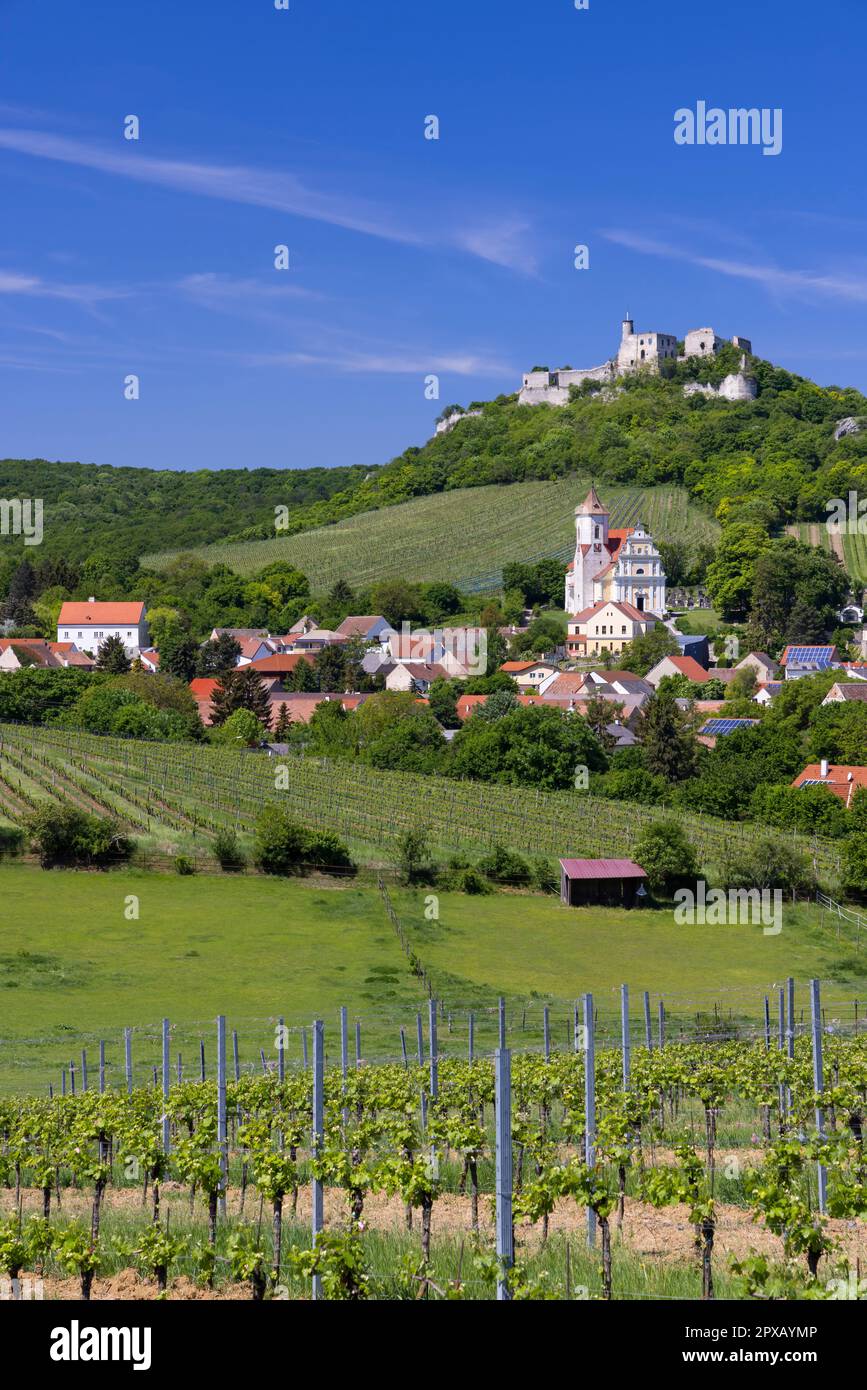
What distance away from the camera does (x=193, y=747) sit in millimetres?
72062

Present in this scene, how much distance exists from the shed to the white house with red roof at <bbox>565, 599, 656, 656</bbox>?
6549cm

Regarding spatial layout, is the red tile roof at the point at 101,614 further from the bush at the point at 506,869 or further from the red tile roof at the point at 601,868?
the red tile roof at the point at 601,868

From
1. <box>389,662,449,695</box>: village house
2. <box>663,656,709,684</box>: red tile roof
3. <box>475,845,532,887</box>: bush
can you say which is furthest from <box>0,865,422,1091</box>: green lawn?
<box>663,656,709,684</box>: red tile roof

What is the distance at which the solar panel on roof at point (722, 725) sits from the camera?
81250mm

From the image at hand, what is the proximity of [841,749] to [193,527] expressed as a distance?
434ft

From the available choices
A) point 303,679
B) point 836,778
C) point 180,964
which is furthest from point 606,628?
point 180,964

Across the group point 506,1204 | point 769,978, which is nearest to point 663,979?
point 769,978

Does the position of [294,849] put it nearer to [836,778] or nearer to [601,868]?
[601,868]

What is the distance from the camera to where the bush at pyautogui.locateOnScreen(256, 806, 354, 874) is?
157ft

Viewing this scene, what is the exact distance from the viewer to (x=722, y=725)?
271 feet

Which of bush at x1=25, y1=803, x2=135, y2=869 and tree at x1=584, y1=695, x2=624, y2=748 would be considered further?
tree at x1=584, y1=695, x2=624, y2=748

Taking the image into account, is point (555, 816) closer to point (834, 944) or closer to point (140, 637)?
point (834, 944)

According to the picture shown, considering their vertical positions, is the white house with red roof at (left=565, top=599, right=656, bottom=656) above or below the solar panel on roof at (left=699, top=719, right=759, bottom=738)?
above

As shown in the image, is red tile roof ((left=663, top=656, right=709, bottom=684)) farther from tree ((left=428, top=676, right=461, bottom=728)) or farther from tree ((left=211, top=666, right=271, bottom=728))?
tree ((left=211, top=666, right=271, bottom=728))
